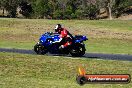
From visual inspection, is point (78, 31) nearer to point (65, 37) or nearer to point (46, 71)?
point (65, 37)

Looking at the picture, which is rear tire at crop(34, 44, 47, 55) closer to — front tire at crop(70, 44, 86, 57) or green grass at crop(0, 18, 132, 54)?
front tire at crop(70, 44, 86, 57)

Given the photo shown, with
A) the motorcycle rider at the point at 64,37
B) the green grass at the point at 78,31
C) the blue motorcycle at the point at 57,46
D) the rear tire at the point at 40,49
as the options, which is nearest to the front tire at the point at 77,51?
the blue motorcycle at the point at 57,46

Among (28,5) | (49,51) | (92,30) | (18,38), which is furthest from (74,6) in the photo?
(49,51)

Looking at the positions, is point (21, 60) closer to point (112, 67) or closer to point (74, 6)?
point (112, 67)

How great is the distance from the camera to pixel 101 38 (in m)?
43.8

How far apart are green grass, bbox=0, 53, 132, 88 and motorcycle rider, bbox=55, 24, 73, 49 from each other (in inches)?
→ 186

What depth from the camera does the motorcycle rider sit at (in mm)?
23845

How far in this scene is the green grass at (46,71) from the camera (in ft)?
46.2

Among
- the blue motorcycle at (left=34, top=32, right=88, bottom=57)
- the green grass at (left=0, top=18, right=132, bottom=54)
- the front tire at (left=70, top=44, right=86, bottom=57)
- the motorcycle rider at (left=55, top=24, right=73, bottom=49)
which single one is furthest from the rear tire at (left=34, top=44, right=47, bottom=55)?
the green grass at (left=0, top=18, right=132, bottom=54)

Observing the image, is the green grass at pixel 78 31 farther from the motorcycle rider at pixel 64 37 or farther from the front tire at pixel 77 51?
the motorcycle rider at pixel 64 37

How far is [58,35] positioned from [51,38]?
19.9 inches

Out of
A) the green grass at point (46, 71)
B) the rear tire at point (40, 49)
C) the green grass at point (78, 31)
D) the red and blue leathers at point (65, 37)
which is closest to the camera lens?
the green grass at point (46, 71)

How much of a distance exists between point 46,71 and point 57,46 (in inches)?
312

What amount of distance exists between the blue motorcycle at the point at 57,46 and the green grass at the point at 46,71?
4.66 metres
